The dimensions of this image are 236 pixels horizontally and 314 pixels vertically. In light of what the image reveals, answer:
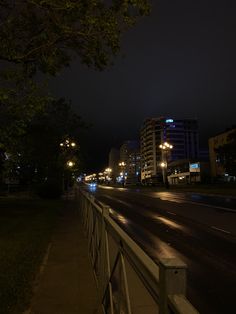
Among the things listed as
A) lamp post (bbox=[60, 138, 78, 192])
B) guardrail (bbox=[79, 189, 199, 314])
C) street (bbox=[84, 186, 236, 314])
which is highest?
lamp post (bbox=[60, 138, 78, 192])

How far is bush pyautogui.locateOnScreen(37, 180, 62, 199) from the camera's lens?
1650 inches

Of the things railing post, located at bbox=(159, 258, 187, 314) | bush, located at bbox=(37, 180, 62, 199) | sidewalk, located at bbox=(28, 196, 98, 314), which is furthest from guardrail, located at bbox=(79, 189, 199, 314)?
bush, located at bbox=(37, 180, 62, 199)

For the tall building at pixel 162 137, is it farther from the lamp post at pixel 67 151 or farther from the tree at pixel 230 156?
the lamp post at pixel 67 151

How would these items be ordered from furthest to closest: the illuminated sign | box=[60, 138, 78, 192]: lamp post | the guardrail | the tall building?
the tall building → the illuminated sign → box=[60, 138, 78, 192]: lamp post → the guardrail

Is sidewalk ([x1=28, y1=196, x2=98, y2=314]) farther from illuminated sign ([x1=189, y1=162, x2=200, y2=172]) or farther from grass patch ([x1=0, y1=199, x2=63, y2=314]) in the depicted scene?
illuminated sign ([x1=189, y1=162, x2=200, y2=172])

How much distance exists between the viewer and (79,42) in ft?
43.3

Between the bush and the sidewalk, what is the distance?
101 ft

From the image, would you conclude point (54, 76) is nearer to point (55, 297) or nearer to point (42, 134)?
point (55, 297)

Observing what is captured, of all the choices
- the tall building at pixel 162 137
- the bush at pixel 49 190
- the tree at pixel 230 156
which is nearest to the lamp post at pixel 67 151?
the bush at pixel 49 190

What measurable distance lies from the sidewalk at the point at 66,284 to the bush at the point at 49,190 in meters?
30.6

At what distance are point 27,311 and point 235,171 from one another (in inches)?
2655

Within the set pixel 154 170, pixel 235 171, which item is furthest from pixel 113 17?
pixel 154 170

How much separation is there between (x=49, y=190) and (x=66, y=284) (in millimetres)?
35142

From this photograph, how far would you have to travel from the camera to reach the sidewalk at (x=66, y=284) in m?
6.02
